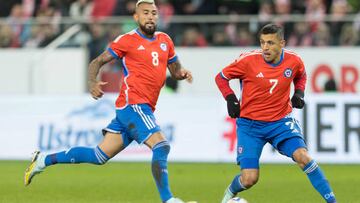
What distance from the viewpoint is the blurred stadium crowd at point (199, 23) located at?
2300cm

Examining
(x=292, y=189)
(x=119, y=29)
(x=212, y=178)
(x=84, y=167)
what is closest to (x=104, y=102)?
(x=84, y=167)

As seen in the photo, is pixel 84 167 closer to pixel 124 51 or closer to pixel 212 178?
pixel 212 178

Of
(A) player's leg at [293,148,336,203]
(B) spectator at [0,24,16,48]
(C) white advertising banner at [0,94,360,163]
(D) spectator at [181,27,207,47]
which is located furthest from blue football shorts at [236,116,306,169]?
(B) spectator at [0,24,16,48]

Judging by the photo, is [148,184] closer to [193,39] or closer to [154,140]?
[154,140]

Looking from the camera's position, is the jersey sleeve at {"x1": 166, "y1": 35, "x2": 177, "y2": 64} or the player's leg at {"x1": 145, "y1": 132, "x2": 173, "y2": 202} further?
the jersey sleeve at {"x1": 166, "y1": 35, "x2": 177, "y2": 64}

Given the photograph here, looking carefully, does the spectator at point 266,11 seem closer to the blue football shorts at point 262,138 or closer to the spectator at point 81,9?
the spectator at point 81,9

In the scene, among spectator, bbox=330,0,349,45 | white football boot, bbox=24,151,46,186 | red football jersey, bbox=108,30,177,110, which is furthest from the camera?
spectator, bbox=330,0,349,45

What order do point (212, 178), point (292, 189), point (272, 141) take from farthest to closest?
point (212, 178) → point (292, 189) → point (272, 141)

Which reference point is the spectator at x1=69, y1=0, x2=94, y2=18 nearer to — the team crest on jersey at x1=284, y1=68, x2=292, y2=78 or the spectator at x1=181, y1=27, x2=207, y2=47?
the spectator at x1=181, y1=27, x2=207, y2=47

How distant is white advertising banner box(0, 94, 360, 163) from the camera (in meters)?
19.9

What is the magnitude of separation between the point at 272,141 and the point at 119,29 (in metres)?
12.2

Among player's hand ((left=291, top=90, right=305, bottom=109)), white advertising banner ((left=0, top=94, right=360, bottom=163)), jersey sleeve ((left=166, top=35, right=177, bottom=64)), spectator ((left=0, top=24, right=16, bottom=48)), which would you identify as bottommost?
white advertising banner ((left=0, top=94, right=360, bottom=163))

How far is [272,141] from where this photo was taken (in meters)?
11.7

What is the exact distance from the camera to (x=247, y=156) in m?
11.5
